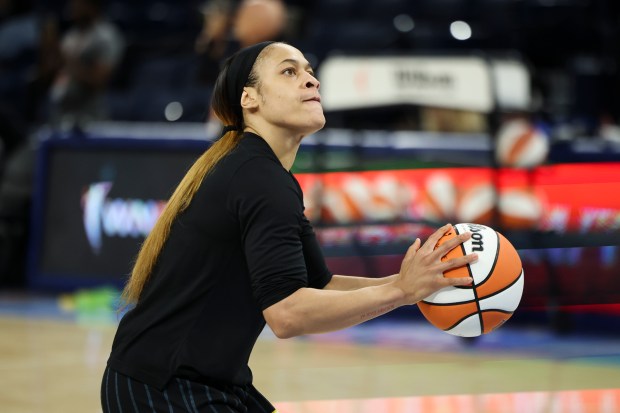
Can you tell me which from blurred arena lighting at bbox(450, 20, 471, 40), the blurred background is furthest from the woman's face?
blurred arena lighting at bbox(450, 20, 471, 40)

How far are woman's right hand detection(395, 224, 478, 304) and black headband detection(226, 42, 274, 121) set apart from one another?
27.2 inches

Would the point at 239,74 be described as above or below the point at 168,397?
above

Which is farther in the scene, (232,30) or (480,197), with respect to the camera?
(232,30)

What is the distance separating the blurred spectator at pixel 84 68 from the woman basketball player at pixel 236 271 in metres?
6.94

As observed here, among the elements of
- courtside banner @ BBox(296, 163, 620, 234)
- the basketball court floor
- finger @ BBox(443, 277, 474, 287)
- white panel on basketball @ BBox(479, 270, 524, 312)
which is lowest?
the basketball court floor

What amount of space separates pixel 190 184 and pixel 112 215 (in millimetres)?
6262

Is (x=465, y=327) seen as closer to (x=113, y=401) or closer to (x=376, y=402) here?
(x=113, y=401)

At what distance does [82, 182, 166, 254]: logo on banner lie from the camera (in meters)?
9.01

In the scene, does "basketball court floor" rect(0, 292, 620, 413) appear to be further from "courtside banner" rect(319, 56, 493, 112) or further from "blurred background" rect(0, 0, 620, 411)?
"courtside banner" rect(319, 56, 493, 112)

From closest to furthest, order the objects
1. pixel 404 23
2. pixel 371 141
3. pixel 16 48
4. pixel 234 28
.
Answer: pixel 371 141 < pixel 234 28 < pixel 404 23 < pixel 16 48

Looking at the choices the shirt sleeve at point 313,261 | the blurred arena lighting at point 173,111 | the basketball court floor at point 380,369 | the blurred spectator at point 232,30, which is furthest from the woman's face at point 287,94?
the blurred arena lighting at point 173,111

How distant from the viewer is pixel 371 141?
8203 mm

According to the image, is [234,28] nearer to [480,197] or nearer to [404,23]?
[404,23]

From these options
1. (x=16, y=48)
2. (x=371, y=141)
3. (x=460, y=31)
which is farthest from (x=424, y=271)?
(x=16, y=48)
